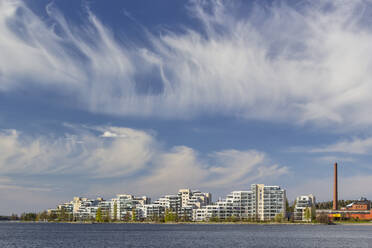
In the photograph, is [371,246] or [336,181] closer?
[371,246]

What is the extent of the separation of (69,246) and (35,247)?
5722 millimetres

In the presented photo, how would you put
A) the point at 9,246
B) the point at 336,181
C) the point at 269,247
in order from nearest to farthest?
the point at 269,247 → the point at 9,246 → the point at 336,181

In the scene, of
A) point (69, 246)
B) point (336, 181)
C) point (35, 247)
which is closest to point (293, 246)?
point (69, 246)

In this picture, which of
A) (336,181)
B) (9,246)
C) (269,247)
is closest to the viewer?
(269,247)

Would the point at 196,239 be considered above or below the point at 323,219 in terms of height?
above

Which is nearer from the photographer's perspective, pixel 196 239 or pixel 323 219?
pixel 196 239

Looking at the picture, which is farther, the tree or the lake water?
the tree

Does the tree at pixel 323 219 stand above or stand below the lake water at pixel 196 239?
below

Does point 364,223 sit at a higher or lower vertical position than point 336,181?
lower

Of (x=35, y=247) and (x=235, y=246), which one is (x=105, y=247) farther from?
(x=235, y=246)

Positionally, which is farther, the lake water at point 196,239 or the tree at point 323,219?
the tree at point 323,219

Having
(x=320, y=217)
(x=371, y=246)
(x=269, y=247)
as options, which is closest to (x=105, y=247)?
(x=269, y=247)

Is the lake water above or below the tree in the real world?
above

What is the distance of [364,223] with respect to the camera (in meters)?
200
